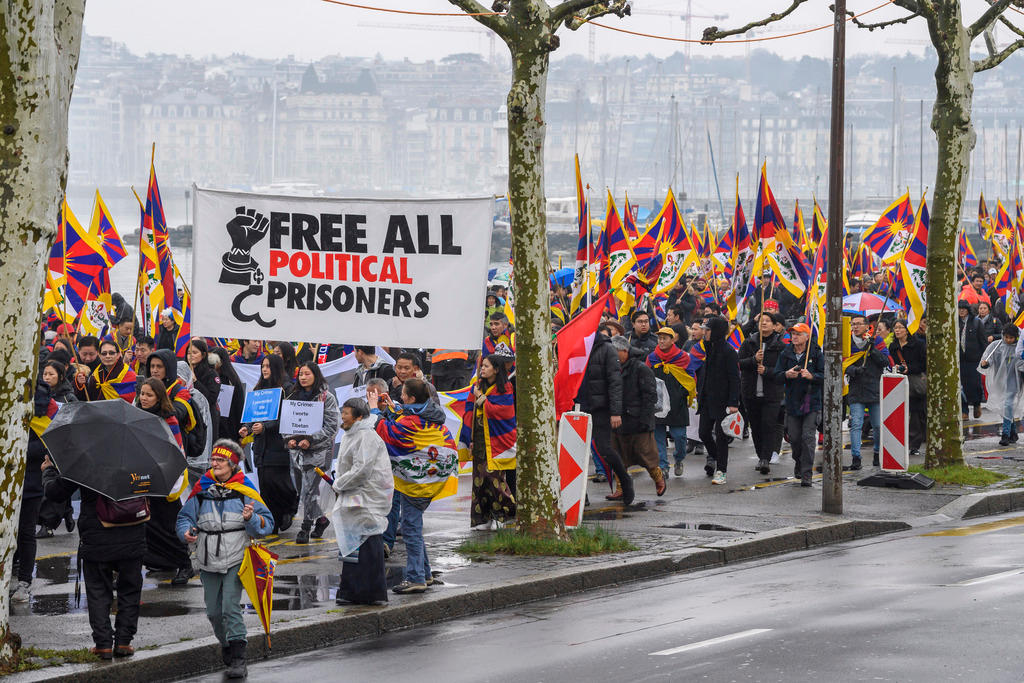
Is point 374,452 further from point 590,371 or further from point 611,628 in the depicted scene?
point 590,371

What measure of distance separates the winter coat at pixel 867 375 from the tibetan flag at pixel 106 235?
330 inches

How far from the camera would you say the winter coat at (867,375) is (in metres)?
15.7

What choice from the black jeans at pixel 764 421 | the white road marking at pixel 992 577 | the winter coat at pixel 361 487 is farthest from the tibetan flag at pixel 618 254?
the winter coat at pixel 361 487

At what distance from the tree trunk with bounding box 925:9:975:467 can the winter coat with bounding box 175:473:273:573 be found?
8917 mm

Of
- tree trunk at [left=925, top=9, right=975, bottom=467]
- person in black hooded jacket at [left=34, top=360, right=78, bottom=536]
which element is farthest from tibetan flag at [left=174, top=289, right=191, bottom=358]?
tree trunk at [left=925, top=9, right=975, bottom=467]

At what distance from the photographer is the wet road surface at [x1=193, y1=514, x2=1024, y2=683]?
A: 7391mm

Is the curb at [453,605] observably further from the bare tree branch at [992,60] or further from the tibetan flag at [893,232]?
the tibetan flag at [893,232]

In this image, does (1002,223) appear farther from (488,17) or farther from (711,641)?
(711,641)

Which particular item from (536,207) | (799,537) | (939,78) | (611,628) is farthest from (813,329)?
(611,628)

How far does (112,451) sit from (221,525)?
702 mm

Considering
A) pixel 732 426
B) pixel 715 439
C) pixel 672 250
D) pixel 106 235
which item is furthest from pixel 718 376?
pixel 106 235

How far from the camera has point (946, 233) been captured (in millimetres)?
14961

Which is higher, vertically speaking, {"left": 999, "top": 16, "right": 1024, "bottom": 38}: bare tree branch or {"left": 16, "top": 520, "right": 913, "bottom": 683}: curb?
{"left": 999, "top": 16, "right": 1024, "bottom": 38}: bare tree branch

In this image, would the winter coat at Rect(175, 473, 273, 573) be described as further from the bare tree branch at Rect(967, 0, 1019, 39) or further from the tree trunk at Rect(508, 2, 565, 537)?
the bare tree branch at Rect(967, 0, 1019, 39)
